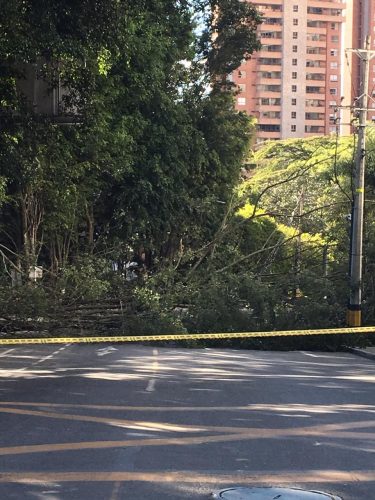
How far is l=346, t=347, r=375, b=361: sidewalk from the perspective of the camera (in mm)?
18700

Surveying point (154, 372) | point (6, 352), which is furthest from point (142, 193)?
point (154, 372)

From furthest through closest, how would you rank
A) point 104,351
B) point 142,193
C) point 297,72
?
point 297,72 < point 142,193 < point 104,351

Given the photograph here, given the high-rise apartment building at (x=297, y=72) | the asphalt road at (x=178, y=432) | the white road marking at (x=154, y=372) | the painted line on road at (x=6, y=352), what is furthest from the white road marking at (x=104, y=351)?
the high-rise apartment building at (x=297, y=72)

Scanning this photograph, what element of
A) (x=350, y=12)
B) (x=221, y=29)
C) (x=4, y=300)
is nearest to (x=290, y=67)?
(x=350, y=12)

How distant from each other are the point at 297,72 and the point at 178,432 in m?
127

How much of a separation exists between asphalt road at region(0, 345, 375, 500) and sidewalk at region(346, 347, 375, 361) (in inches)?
217

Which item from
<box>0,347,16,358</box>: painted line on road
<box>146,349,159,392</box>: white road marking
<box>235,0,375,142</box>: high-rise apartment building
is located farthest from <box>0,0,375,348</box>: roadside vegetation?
<box>235,0,375,142</box>: high-rise apartment building

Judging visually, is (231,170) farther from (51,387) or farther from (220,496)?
(220,496)

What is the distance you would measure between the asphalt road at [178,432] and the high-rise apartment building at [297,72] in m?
117

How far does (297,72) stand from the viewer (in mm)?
127375

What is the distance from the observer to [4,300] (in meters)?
19.4

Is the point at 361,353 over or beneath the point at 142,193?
beneath

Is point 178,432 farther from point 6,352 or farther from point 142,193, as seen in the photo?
point 142,193

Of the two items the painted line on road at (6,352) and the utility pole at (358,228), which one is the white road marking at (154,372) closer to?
the painted line on road at (6,352)
